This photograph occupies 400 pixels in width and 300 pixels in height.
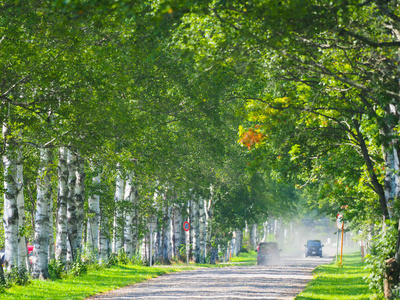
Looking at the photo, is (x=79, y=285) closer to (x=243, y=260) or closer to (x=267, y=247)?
(x=267, y=247)

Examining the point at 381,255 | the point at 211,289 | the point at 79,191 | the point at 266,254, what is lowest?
the point at 266,254

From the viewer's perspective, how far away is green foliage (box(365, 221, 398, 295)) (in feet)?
36.8

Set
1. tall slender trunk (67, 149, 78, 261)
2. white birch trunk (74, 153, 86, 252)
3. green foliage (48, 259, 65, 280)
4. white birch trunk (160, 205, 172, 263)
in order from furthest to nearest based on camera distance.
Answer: white birch trunk (160, 205, 172, 263) → white birch trunk (74, 153, 86, 252) → tall slender trunk (67, 149, 78, 261) → green foliage (48, 259, 65, 280)

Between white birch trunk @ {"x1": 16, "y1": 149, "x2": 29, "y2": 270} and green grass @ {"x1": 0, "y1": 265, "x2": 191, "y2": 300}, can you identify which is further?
white birch trunk @ {"x1": 16, "y1": 149, "x2": 29, "y2": 270}

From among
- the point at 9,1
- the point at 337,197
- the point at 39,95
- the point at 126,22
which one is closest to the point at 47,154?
the point at 39,95

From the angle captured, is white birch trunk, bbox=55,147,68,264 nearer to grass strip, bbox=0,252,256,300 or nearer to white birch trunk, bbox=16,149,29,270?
grass strip, bbox=0,252,256,300

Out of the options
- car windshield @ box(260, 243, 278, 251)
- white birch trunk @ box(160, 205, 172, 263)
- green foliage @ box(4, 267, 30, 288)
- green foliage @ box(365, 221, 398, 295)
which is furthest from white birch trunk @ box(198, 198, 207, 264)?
green foliage @ box(365, 221, 398, 295)

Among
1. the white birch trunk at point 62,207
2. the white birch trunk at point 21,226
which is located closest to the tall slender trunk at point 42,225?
the white birch trunk at point 21,226

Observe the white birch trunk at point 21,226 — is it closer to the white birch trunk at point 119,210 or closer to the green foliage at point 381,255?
the white birch trunk at point 119,210

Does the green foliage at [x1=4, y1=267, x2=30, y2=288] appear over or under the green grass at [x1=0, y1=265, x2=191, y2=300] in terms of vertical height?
over

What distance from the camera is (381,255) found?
448 inches

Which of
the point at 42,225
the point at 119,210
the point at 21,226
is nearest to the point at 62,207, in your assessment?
the point at 21,226

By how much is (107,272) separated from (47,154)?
240 inches

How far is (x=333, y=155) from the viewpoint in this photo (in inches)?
714
